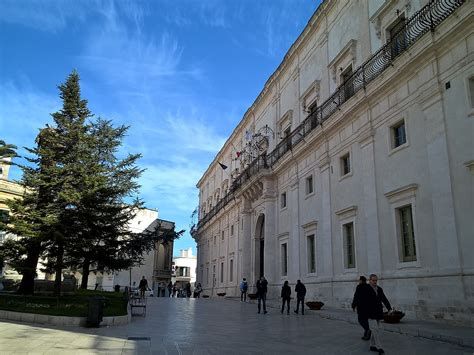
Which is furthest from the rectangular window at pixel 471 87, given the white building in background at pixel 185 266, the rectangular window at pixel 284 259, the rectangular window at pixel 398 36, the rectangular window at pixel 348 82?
the white building in background at pixel 185 266

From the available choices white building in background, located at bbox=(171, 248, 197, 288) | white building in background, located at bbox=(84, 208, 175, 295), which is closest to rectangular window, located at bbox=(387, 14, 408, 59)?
white building in background, located at bbox=(84, 208, 175, 295)

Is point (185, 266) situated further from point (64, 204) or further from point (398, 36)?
point (398, 36)

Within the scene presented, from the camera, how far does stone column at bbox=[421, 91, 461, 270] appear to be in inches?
482

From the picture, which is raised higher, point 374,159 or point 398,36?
point 398,36

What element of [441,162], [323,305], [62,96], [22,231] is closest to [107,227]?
[22,231]

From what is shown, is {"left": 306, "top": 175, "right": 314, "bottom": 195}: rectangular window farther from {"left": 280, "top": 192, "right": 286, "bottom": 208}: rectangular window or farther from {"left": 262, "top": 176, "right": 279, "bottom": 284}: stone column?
{"left": 262, "top": 176, "right": 279, "bottom": 284}: stone column

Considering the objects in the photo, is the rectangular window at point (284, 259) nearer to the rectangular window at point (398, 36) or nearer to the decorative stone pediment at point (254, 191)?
the decorative stone pediment at point (254, 191)

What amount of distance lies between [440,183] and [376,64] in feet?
20.1

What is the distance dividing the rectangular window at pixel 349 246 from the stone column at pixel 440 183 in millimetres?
5447

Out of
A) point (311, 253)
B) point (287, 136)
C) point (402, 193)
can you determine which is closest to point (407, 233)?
point (402, 193)

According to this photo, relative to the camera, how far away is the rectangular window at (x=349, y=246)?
18.2 metres

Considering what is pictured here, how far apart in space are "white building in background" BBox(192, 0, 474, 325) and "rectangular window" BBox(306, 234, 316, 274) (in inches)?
2.7

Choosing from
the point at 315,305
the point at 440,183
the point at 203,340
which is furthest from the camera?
the point at 315,305

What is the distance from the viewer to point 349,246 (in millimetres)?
18406
